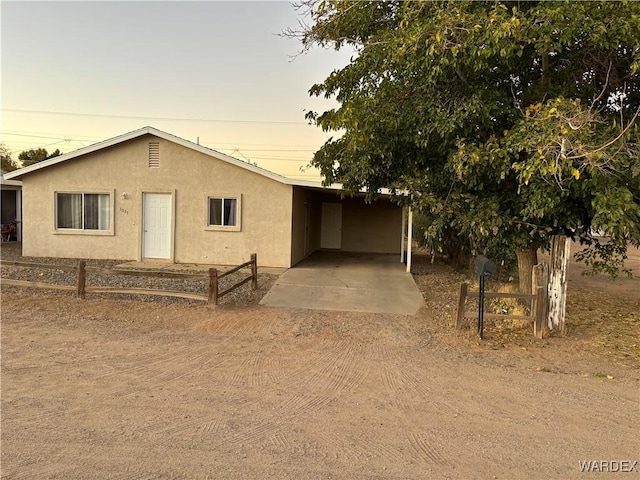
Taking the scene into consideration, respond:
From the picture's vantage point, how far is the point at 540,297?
6512 mm

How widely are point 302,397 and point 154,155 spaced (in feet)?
37.0

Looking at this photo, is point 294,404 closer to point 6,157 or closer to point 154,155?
point 154,155

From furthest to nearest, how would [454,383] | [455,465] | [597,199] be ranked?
[597,199] → [454,383] → [455,465]

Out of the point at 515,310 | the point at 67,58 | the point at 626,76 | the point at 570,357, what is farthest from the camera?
the point at 67,58

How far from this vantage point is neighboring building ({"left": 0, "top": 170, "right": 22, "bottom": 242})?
1903 centimetres

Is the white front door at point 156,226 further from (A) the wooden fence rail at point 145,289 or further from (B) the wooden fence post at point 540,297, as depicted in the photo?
(B) the wooden fence post at point 540,297

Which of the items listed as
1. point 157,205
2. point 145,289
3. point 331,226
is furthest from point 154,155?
point 331,226

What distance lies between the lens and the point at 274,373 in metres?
4.89

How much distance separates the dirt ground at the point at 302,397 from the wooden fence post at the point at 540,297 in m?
0.25

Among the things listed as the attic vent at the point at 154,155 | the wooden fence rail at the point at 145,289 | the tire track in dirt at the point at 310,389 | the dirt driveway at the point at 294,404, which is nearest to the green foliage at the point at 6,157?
the attic vent at the point at 154,155

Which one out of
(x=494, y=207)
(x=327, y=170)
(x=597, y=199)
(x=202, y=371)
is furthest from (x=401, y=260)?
(x=202, y=371)

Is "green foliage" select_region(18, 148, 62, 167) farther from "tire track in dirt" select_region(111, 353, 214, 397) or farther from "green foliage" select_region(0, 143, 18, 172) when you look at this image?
"tire track in dirt" select_region(111, 353, 214, 397)

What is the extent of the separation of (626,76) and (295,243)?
9.87m

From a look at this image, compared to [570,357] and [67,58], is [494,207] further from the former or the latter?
[67,58]
